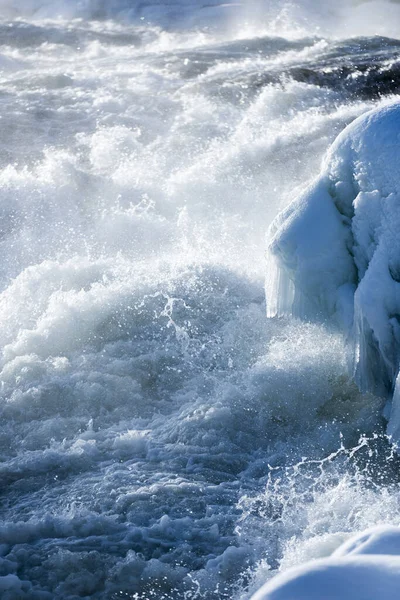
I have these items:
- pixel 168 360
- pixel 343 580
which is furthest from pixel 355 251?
pixel 343 580

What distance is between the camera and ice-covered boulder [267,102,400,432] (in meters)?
5.48

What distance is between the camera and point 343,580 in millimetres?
2865

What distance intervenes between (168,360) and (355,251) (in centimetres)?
239

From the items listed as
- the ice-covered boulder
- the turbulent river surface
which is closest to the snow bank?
the turbulent river surface

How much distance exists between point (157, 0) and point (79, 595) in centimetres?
2261

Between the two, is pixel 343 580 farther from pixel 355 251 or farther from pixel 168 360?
pixel 168 360

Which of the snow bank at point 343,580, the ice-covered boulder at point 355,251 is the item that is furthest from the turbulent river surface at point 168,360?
the snow bank at point 343,580

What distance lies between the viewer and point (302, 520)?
512cm

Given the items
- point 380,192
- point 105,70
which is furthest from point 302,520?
point 105,70

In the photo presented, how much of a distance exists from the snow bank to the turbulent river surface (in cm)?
111

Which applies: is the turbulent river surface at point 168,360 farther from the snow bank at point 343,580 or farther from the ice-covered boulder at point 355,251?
the snow bank at point 343,580

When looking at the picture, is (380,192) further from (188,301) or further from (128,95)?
(128,95)

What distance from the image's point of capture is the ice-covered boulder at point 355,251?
A: 548cm

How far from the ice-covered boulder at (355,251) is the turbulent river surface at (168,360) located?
431 mm
